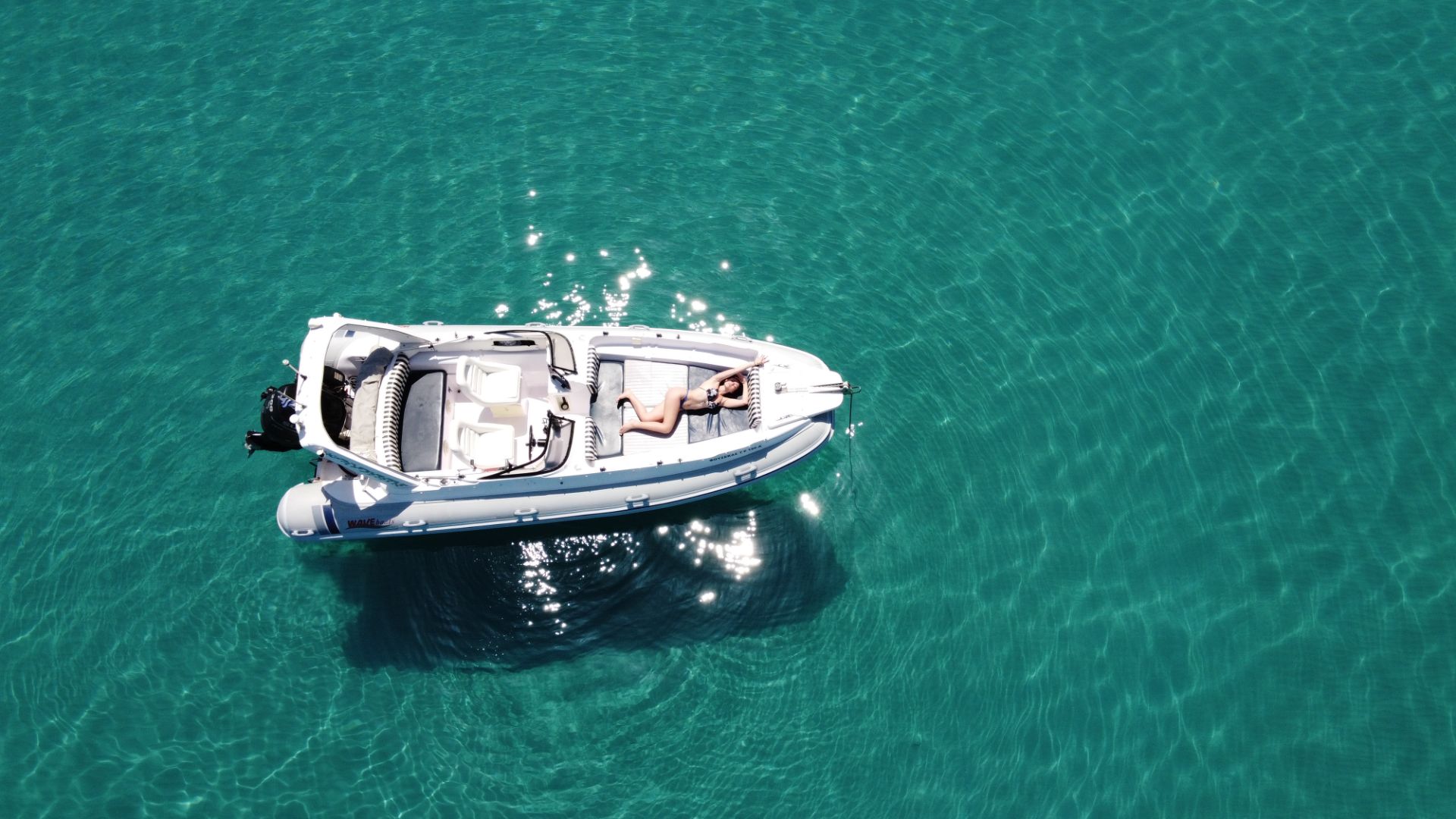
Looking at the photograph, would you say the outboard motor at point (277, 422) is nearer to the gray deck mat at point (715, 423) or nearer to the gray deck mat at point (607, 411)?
the gray deck mat at point (607, 411)

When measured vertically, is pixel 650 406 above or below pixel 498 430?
below

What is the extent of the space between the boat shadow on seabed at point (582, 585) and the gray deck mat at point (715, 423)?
1823 millimetres

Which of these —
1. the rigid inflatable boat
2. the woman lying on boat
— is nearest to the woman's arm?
the woman lying on boat

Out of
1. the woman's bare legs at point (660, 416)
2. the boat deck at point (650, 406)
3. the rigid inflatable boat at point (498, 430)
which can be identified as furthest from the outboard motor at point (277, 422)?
the woman's bare legs at point (660, 416)

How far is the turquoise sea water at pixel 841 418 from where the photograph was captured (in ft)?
55.5

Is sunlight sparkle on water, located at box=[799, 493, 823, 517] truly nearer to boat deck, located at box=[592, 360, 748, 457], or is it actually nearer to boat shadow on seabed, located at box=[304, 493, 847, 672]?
boat shadow on seabed, located at box=[304, 493, 847, 672]

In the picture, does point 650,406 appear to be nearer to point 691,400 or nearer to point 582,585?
point 691,400

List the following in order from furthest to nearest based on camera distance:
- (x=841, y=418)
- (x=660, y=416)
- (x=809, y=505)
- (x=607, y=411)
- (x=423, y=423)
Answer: (x=841, y=418) < (x=809, y=505) < (x=607, y=411) < (x=660, y=416) < (x=423, y=423)

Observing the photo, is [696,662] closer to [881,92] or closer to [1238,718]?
[1238,718]

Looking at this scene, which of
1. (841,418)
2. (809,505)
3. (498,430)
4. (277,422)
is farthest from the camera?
(841,418)

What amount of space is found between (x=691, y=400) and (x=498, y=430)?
329cm

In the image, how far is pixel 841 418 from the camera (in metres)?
19.5

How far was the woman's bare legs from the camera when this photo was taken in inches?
677

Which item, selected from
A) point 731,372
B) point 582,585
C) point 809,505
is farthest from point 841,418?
point 582,585
